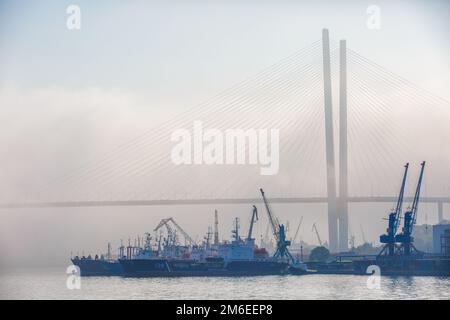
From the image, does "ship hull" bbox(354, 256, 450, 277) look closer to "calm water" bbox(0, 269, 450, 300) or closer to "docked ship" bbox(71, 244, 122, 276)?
"calm water" bbox(0, 269, 450, 300)

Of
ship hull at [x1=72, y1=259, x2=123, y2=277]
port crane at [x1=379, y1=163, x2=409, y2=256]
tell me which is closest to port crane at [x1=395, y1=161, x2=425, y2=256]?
port crane at [x1=379, y1=163, x2=409, y2=256]

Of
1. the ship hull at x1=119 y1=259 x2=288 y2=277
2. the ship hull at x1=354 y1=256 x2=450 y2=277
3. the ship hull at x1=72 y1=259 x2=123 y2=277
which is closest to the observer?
the ship hull at x1=354 y1=256 x2=450 y2=277

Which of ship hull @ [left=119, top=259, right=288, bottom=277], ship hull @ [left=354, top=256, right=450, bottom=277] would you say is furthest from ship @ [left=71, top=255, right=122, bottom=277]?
ship hull @ [left=354, top=256, right=450, bottom=277]

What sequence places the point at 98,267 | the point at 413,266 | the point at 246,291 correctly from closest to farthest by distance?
the point at 246,291, the point at 413,266, the point at 98,267

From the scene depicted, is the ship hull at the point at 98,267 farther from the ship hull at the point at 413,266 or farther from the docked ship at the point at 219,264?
the ship hull at the point at 413,266

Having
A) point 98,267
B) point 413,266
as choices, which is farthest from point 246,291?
point 98,267

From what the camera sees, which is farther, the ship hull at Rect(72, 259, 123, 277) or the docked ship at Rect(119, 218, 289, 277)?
the ship hull at Rect(72, 259, 123, 277)

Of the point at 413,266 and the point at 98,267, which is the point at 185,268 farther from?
the point at 413,266

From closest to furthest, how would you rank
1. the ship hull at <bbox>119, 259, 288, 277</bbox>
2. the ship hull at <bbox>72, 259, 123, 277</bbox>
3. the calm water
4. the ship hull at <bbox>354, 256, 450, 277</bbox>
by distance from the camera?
the calm water, the ship hull at <bbox>354, 256, 450, 277</bbox>, the ship hull at <bbox>119, 259, 288, 277</bbox>, the ship hull at <bbox>72, 259, 123, 277</bbox>

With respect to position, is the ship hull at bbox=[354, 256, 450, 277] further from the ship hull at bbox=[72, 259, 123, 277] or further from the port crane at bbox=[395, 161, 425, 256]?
the ship hull at bbox=[72, 259, 123, 277]

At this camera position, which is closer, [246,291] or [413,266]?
[246,291]

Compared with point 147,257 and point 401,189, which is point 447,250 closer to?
point 401,189

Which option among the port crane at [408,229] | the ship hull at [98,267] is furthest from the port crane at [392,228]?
the ship hull at [98,267]
